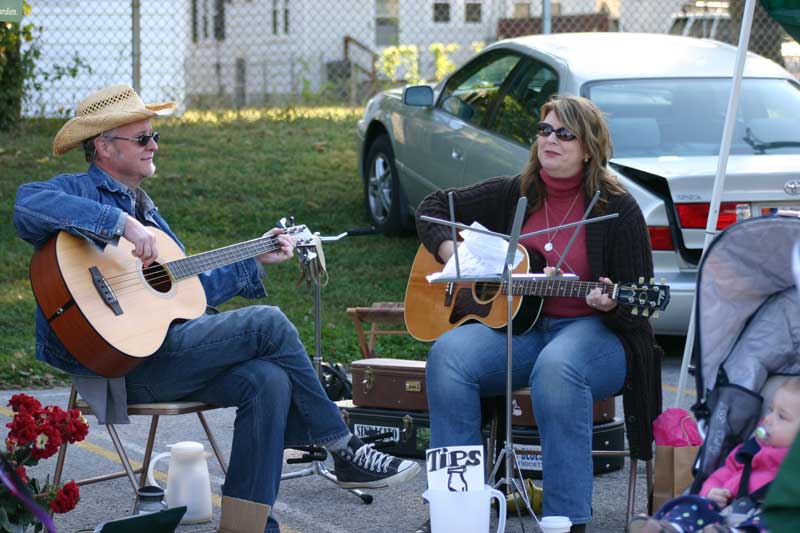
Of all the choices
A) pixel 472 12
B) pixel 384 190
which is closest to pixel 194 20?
pixel 472 12

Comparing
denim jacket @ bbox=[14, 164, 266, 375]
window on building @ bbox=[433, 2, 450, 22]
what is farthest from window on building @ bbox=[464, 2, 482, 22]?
denim jacket @ bbox=[14, 164, 266, 375]

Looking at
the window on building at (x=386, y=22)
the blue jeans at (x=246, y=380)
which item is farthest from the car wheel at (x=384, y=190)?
the window on building at (x=386, y=22)

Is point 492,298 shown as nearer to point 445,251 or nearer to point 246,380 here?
point 445,251

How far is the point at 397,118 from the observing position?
922cm

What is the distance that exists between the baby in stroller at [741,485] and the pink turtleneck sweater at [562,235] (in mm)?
1087

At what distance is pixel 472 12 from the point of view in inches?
945

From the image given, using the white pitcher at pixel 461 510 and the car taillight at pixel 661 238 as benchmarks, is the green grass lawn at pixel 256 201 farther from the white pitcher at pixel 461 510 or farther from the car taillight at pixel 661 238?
the white pitcher at pixel 461 510

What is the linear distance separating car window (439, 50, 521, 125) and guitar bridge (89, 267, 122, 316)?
4306 millimetres

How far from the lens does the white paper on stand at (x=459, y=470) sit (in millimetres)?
3848

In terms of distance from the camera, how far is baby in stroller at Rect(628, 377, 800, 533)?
3.23 metres

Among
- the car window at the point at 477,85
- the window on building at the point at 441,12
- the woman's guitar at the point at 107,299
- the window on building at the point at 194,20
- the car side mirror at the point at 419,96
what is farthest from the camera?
the window on building at the point at 194,20

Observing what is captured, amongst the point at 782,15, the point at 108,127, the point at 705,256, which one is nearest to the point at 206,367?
the point at 108,127

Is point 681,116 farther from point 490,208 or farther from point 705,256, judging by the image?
point 705,256

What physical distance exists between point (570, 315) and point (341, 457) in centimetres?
97
